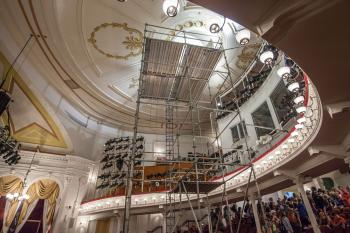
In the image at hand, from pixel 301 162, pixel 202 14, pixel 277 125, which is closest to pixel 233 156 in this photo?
pixel 277 125

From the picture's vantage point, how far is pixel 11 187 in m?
8.66

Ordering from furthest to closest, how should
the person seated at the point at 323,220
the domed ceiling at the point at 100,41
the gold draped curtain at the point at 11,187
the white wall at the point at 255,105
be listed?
the white wall at the point at 255,105 < the gold draped curtain at the point at 11,187 < the domed ceiling at the point at 100,41 < the person seated at the point at 323,220

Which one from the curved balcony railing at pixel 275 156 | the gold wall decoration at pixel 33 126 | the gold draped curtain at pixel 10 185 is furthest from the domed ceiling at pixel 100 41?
the gold draped curtain at pixel 10 185

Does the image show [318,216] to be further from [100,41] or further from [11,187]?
[11,187]

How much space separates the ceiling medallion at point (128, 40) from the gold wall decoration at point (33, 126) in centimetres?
337

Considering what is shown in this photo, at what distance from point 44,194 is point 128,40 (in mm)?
8120

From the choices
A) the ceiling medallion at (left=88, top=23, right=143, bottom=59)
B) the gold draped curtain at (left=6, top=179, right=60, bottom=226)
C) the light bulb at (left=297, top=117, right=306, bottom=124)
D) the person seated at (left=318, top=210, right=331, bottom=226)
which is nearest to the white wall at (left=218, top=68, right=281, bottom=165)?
the person seated at (left=318, top=210, right=331, bottom=226)

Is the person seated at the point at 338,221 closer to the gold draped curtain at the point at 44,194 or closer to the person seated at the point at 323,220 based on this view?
the person seated at the point at 323,220

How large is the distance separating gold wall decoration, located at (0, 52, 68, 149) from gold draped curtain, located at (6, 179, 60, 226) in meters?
1.84

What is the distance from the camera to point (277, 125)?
30.3 feet

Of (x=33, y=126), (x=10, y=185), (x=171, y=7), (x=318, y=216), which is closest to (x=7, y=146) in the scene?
(x=33, y=126)

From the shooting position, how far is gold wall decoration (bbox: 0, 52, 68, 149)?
7961 millimetres

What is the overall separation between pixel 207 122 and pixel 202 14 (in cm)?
815

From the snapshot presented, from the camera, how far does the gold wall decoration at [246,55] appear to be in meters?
9.86
